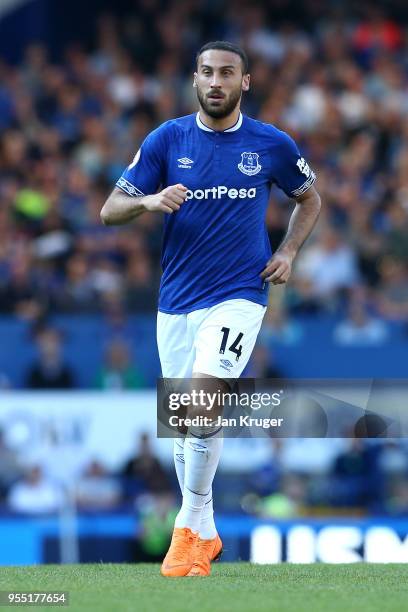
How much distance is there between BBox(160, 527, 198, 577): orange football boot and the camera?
7.32 m

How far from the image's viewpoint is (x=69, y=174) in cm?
1756

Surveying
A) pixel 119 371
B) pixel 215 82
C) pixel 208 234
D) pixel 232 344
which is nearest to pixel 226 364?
pixel 232 344

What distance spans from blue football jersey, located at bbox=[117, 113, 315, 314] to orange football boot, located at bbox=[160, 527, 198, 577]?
1.18m

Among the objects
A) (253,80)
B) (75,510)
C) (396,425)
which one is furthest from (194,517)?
(253,80)

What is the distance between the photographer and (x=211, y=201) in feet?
24.3

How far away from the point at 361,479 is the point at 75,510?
287 cm

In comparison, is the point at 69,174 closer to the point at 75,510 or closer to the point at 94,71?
the point at 94,71

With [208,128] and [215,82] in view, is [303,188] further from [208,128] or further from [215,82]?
[215,82]

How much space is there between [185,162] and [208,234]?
0.40m

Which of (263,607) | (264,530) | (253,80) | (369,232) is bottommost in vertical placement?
(264,530)

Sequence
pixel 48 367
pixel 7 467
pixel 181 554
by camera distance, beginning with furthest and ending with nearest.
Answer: pixel 48 367
pixel 7 467
pixel 181 554

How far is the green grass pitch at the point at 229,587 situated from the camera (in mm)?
6027

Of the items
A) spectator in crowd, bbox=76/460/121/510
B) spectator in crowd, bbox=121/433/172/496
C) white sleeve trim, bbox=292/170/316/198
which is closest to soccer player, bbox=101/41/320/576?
white sleeve trim, bbox=292/170/316/198

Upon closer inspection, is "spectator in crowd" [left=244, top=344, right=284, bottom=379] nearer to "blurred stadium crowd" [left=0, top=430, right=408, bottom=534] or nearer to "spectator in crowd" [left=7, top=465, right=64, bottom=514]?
"blurred stadium crowd" [left=0, top=430, right=408, bottom=534]
